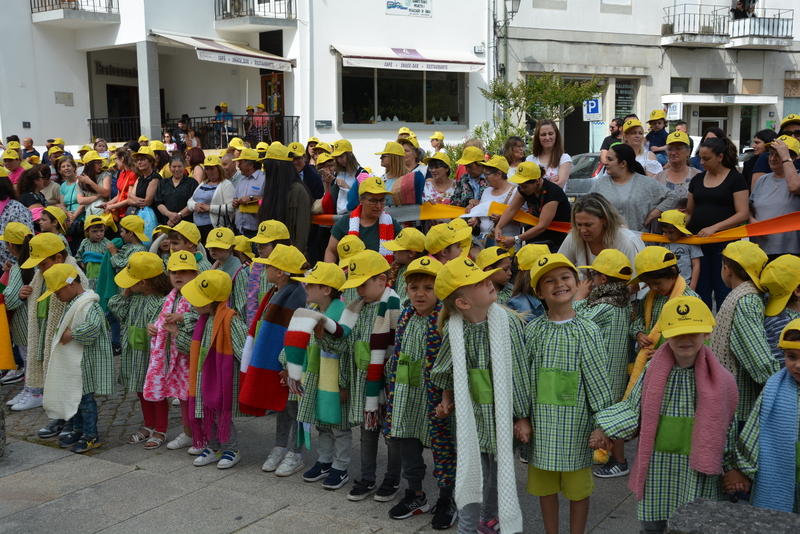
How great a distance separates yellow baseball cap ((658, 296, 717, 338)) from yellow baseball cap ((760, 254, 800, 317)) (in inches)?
28.7

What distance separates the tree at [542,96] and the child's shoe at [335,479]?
18.6 metres

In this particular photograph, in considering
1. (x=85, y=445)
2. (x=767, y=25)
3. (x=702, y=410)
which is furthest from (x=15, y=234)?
(x=767, y=25)

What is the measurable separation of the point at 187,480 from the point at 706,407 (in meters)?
3.59

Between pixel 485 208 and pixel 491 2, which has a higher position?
pixel 491 2

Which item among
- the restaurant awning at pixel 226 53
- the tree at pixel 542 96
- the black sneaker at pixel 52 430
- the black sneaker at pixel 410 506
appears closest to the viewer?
the black sneaker at pixel 410 506

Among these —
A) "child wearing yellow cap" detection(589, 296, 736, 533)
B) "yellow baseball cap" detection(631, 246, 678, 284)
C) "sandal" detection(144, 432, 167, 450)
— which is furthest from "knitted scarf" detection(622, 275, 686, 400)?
"sandal" detection(144, 432, 167, 450)

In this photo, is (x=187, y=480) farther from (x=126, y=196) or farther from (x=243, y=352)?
(x=126, y=196)

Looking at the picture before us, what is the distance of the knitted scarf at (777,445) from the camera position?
351 cm

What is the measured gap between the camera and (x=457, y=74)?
2552cm

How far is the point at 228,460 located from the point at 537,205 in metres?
3.29

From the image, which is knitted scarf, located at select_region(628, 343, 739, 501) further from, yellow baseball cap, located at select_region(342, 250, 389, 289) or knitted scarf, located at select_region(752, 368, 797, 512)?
yellow baseball cap, located at select_region(342, 250, 389, 289)

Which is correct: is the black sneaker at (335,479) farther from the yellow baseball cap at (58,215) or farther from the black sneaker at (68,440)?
the yellow baseball cap at (58,215)

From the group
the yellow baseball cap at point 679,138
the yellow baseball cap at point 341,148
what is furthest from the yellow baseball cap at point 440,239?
the yellow baseball cap at point 341,148

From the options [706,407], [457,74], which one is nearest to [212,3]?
[457,74]
